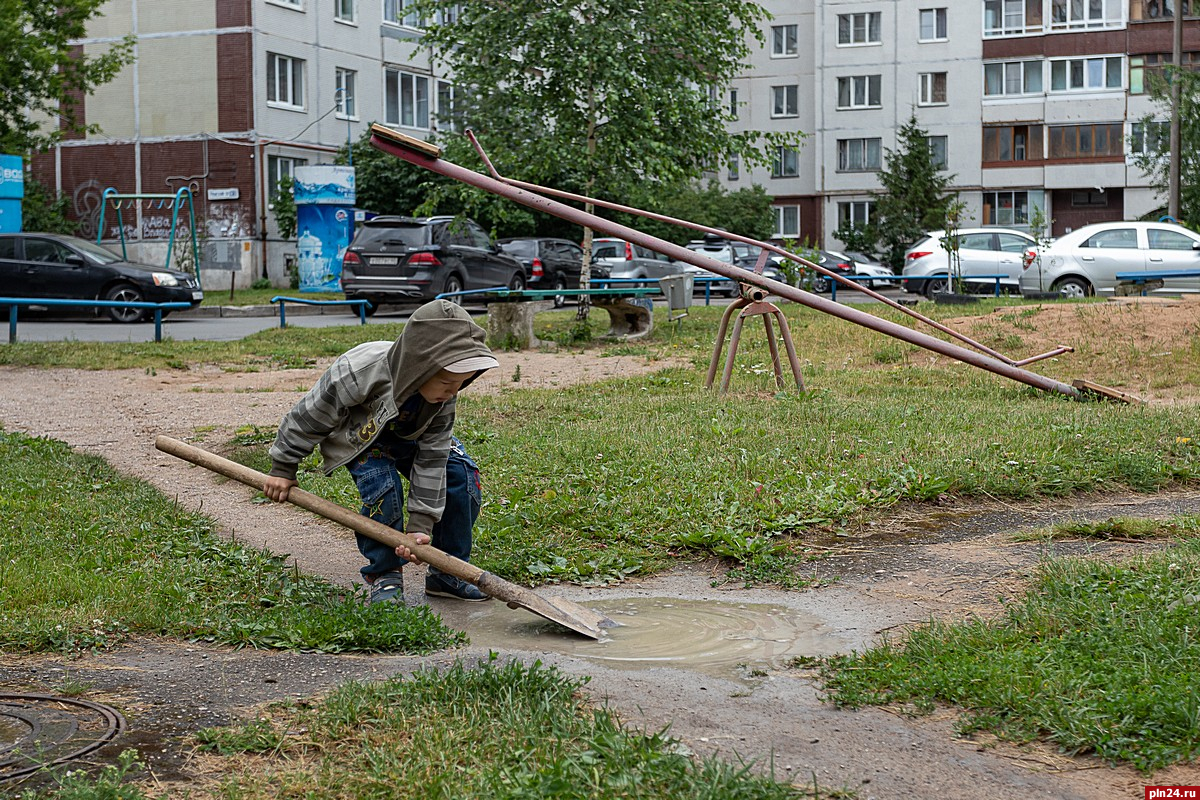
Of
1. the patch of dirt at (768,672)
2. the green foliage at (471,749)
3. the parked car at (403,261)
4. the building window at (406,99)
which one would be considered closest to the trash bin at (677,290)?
the parked car at (403,261)

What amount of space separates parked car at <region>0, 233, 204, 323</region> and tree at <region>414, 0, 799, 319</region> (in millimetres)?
6027

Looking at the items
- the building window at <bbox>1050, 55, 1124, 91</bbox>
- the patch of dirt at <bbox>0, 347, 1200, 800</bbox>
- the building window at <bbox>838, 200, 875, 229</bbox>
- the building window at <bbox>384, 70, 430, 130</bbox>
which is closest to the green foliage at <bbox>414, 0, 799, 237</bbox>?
the patch of dirt at <bbox>0, 347, 1200, 800</bbox>

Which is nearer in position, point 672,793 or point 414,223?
point 672,793

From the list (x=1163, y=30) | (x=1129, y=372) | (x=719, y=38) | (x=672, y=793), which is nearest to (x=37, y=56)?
(x=719, y=38)

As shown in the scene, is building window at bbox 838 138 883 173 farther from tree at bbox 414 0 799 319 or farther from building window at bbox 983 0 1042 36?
tree at bbox 414 0 799 319

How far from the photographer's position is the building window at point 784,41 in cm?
5344

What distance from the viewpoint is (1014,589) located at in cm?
488

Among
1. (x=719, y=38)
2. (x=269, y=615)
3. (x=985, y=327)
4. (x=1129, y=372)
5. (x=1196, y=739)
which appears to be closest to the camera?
(x=1196, y=739)

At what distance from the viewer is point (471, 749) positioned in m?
3.23

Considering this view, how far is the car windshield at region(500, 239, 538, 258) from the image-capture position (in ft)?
87.6

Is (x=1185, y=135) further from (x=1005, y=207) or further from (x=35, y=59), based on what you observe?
(x=35, y=59)

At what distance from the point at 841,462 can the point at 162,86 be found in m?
30.2

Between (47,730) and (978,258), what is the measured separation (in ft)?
81.2

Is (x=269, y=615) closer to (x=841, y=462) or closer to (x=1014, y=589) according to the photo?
(x=1014, y=589)
